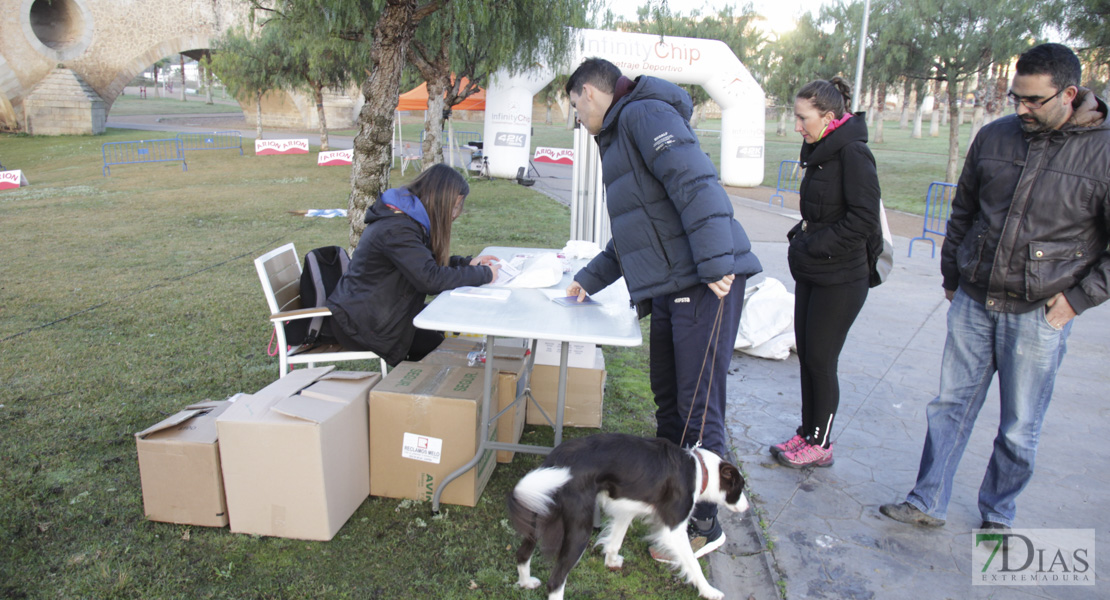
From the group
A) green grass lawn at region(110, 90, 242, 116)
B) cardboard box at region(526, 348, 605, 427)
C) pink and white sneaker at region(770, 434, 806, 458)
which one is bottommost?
pink and white sneaker at region(770, 434, 806, 458)

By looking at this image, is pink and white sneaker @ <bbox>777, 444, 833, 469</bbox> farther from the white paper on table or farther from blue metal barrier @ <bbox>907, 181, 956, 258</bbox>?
blue metal barrier @ <bbox>907, 181, 956, 258</bbox>

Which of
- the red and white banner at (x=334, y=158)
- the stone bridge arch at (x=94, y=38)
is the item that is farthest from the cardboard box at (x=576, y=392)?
the stone bridge arch at (x=94, y=38)

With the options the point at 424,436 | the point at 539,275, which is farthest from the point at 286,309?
the point at 539,275

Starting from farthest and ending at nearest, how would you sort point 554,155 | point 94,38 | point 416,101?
point 94,38
point 554,155
point 416,101

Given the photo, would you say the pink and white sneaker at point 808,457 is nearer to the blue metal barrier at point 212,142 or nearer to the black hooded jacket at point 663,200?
the black hooded jacket at point 663,200

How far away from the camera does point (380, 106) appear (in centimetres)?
584

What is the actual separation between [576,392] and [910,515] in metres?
1.71

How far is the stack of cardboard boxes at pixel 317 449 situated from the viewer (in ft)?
8.36

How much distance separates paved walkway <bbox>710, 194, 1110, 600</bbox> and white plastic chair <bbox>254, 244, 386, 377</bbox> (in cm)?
206

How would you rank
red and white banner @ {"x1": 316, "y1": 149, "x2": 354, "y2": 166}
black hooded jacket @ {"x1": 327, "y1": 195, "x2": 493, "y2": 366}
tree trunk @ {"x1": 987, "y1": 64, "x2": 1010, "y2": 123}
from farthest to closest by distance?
red and white banner @ {"x1": 316, "y1": 149, "x2": 354, "y2": 166}
tree trunk @ {"x1": 987, "y1": 64, "x2": 1010, "y2": 123}
black hooded jacket @ {"x1": 327, "y1": 195, "x2": 493, "y2": 366}

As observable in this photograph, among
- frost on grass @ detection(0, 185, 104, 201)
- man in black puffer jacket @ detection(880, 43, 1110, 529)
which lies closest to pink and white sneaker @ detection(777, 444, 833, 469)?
man in black puffer jacket @ detection(880, 43, 1110, 529)

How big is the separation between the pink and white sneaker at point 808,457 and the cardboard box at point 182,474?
2.61 meters

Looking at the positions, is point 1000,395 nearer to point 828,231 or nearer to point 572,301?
point 828,231

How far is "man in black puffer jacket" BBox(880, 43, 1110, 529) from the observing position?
7.41 feet
